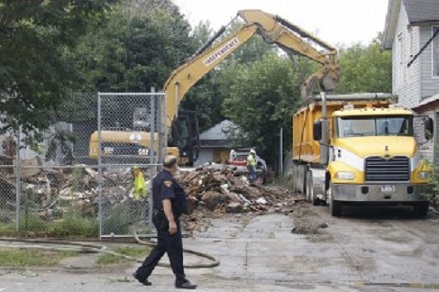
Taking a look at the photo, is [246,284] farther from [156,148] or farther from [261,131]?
[261,131]

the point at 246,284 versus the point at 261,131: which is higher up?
the point at 261,131

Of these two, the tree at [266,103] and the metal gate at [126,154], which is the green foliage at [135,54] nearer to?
the tree at [266,103]

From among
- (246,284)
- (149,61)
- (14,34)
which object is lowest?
(246,284)

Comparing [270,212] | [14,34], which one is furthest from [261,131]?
[14,34]

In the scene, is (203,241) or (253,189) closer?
(203,241)

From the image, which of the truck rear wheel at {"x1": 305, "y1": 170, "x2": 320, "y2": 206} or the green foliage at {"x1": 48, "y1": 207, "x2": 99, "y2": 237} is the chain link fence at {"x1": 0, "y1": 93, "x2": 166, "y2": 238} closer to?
the green foliage at {"x1": 48, "y1": 207, "x2": 99, "y2": 237}

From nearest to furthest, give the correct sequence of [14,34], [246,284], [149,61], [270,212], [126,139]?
[246,284]
[14,34]
[126,139]
[270,212]
[149,61]

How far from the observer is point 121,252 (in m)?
12.8

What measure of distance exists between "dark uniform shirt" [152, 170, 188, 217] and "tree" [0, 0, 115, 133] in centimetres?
338

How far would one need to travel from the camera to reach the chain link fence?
14352 mm

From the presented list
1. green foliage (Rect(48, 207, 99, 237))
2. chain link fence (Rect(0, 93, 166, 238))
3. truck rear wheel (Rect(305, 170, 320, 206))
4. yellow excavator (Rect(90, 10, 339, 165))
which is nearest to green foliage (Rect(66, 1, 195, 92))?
yellow excavator (Rect(90, 10, 339, 165))

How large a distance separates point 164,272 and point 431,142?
12.9 m

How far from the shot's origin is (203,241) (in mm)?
14539

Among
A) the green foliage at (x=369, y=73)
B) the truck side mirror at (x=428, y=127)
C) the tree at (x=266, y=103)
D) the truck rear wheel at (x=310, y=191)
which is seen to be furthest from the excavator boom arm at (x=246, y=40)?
the green foliage at (x=369, y=73)
